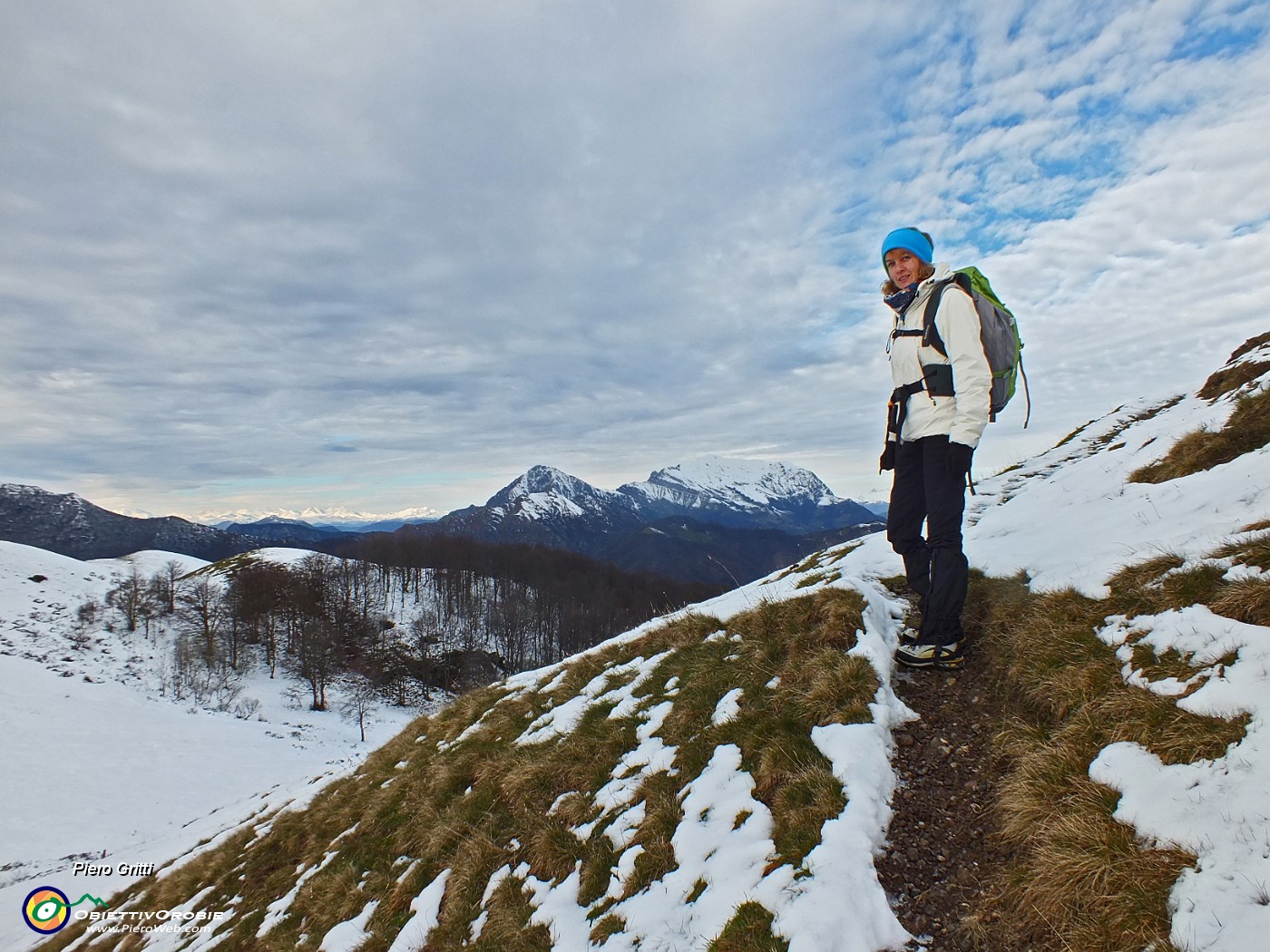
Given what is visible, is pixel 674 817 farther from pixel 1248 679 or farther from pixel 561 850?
pixel 1248 679

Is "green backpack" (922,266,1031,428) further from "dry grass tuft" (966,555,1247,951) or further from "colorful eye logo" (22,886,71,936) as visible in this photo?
"colorful eye logo" (22,886,71,936)

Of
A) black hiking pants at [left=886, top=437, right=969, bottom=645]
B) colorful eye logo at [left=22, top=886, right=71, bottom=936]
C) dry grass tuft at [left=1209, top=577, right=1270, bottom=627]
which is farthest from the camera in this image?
colorful eye logo at [left=22, top=886, right=71, bottom=936]

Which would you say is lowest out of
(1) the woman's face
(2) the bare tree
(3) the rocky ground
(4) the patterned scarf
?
(2) the bare tree

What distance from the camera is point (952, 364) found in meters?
5.67

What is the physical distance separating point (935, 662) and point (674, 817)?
11.2 feet

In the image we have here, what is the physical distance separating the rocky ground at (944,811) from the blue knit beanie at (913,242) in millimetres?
4692

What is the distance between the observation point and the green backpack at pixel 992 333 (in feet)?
18.3

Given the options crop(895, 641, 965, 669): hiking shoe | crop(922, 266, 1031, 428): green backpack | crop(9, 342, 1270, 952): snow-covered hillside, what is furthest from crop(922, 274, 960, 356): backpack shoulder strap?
crop(895, 641, 965, 669): hiking shoe

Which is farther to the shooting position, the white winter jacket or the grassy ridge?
the white winter jacket

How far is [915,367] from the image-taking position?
6.20 meters

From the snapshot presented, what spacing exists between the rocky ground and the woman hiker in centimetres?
58

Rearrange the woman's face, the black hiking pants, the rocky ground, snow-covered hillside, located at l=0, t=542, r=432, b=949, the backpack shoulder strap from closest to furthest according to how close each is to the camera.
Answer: the rocky ground
the backpack shoulder strap
the black hiking pants
the woman's face
snow-covered hillside, located at l=0, t=542, r=432, b=949

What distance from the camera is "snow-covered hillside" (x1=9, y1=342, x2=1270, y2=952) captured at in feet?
11.7

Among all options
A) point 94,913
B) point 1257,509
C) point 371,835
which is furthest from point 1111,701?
point 94,913
